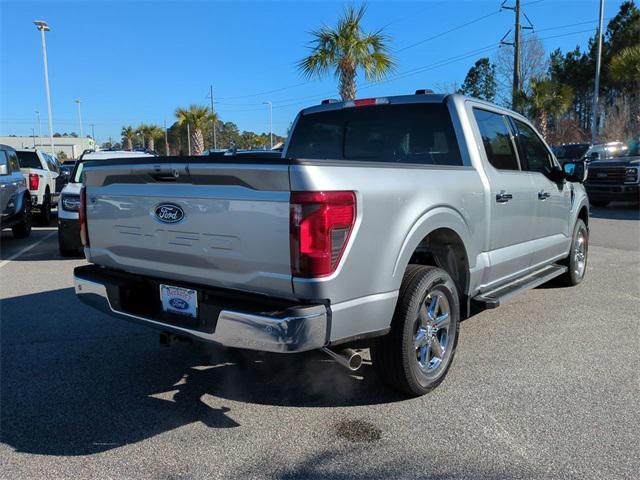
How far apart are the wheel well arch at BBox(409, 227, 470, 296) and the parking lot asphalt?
70 centimetres

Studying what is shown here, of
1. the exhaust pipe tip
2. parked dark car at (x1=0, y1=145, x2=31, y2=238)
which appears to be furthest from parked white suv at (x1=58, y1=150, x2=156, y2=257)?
the exhaust pipe tip

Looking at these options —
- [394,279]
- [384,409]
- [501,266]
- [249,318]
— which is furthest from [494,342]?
[249,318]

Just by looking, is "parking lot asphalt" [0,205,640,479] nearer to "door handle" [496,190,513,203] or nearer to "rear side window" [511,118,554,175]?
"door handle" [496,190,513,203]

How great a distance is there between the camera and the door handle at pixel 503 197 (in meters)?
4.30

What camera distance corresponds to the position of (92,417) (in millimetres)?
3342

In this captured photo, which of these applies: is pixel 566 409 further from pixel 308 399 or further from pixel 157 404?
pixel 157 404

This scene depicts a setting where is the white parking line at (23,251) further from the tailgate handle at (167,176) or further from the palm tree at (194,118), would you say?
the palm tree at (194,118)

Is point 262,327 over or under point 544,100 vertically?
under

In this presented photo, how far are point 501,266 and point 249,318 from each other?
100 inches

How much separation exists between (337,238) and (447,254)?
1466 mm

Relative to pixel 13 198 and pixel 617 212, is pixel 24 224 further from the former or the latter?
pixel 617 212

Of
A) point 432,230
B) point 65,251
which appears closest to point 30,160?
point 65,251

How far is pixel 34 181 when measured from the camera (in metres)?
12.9

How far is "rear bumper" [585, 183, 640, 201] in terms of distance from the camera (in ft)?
50.2
